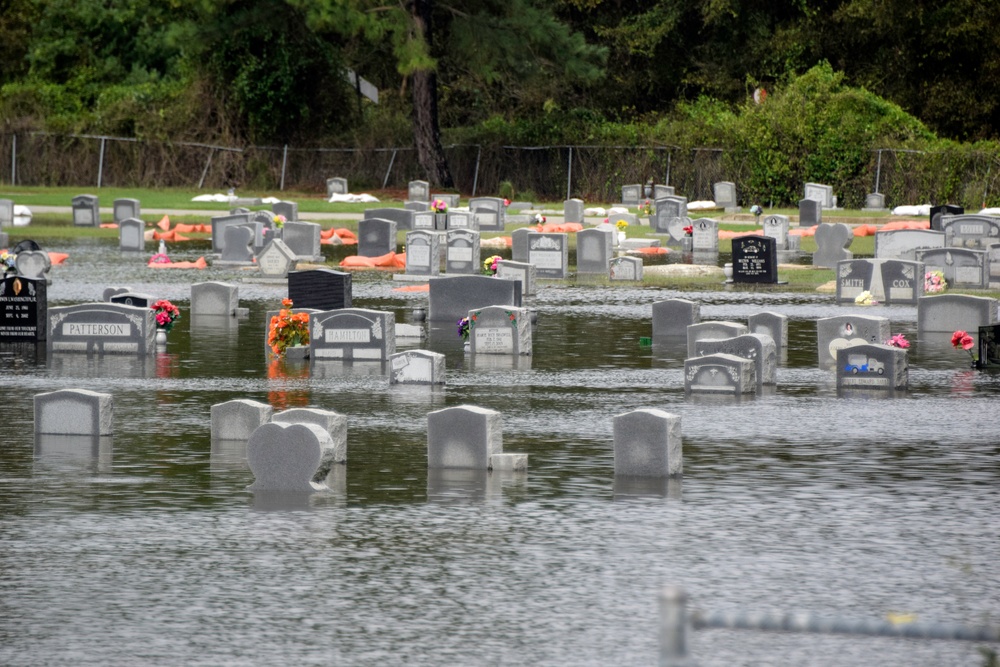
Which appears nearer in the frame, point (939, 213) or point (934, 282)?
point (934, 282)

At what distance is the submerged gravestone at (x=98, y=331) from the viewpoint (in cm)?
1998

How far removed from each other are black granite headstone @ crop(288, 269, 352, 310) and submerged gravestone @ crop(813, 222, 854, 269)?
13.2 m

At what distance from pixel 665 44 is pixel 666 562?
202 ft

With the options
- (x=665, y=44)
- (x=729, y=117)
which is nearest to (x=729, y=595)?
(x=729, y=117)

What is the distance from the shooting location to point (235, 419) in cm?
1370

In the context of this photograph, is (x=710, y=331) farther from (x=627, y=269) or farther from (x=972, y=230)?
(x=972, y=230)

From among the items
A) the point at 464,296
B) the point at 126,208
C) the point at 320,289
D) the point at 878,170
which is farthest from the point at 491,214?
the point at 320,289

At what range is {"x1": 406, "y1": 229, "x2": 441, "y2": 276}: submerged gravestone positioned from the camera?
2961 cm

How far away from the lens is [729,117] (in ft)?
186

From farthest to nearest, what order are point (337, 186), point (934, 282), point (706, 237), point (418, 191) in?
1. point (337, 186)
2. point (418, 191)
3. point (706, 237)
4. point (934, 282)

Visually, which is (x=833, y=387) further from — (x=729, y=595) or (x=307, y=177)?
(x=307, y=177)

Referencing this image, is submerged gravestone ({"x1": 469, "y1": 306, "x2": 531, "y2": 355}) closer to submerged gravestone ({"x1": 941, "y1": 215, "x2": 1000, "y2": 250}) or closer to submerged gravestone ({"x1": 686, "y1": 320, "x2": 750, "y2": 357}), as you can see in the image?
submerged gravestone ({"x1": 686, "y1": 320, "x2": 750, "y2": 357})

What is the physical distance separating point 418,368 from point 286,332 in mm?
2857

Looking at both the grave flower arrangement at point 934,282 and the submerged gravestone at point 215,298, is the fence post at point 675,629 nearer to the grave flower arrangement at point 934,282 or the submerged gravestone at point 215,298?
the submerged gravestone at point 215,298
